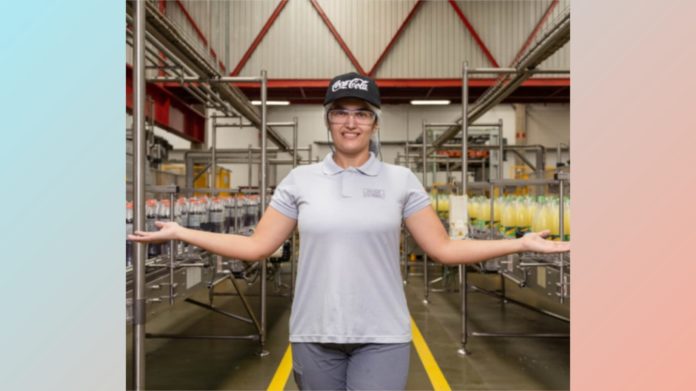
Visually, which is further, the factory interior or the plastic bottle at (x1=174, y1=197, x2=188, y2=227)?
the plastic bottle at (x1=174, y1=197, x2=188, y2=227)

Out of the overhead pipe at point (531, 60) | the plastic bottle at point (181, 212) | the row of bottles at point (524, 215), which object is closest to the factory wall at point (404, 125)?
the row of bottles at point (524, 215)

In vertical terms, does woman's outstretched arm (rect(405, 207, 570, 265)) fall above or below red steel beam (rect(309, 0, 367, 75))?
below

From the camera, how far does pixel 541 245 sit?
143 cm

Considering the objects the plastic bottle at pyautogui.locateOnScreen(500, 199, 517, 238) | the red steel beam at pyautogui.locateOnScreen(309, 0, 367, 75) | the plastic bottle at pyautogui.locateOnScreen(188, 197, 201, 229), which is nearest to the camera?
the plastic bottle at pyautogui.locateOnScreen(188, 197, 201, 229)

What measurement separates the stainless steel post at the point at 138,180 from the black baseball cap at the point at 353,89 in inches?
20.5

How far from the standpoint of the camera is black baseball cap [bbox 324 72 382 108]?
1.53 metres

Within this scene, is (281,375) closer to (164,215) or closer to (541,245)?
(164,215)

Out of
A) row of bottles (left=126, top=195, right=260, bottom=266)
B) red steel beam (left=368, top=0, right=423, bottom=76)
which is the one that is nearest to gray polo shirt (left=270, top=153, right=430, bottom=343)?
row of bottles (left=126, top=195, right=260, bottom=266)

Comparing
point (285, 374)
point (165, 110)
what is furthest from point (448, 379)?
point (165, 110)

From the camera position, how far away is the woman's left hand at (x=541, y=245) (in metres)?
1.38

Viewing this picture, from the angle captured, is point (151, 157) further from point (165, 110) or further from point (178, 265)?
point (165, 110)

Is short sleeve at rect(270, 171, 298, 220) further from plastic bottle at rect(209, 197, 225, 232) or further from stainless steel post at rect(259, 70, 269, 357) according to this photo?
plastic bottle at rect(209, 197, 225, 232)

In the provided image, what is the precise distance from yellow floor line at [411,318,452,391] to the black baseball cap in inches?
93.9

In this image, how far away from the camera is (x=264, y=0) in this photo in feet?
36.9
